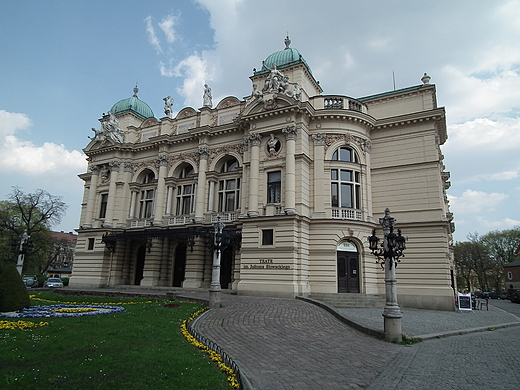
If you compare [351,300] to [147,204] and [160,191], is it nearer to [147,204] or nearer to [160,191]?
[160,191]

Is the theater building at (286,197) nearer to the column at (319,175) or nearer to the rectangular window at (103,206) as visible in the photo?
the column at (319,175)

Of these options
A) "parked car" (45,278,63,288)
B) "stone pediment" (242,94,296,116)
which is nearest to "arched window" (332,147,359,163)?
"stone pediment" (242,94,296,116)

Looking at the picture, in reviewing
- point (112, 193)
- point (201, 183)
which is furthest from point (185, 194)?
point (112, 193)

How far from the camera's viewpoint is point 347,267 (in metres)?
27.2

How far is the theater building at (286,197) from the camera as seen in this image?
1059 inches

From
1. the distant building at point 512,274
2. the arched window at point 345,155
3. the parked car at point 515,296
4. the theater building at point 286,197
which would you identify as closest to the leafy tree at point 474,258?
the distant building at point 512,274

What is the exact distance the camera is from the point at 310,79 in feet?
117

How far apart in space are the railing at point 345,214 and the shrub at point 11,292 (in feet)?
67.3

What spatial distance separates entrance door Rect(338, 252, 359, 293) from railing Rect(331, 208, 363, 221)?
2.80m

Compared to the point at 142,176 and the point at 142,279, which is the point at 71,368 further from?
the point at 142,176

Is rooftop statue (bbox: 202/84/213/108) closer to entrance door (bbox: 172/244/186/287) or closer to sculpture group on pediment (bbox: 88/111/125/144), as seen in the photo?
sculpture group on pediment (bbox: 88/111/125/144)

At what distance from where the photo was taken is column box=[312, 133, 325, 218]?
28.0 meters

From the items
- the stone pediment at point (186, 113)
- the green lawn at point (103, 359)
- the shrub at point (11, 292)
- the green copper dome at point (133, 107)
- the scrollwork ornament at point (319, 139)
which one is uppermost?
the green copper dome at point (133, 107)

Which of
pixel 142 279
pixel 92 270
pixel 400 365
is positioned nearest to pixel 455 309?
pixel 400 365
